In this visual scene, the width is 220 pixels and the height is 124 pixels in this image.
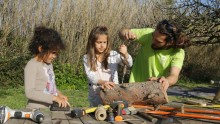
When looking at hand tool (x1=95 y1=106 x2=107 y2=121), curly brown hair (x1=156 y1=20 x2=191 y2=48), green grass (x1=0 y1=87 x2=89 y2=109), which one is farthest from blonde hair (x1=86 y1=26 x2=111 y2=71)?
green grass (x1=0 y1=87 x2=89 y2=109)

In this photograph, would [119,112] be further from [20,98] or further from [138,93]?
[20,98]

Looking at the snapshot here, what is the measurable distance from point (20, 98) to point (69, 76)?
216 cm

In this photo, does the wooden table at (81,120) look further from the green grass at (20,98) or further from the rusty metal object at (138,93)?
the green grass at (20,98)

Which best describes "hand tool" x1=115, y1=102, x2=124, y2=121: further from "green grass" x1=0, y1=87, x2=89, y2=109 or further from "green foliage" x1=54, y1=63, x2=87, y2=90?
"green foliage" x1=54, y1=63, x2=87, y2=90

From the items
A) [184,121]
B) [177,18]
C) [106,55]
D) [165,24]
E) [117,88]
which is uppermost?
[177,18]

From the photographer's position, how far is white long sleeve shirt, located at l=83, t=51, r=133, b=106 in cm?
288

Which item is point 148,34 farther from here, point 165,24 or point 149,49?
point 165,24

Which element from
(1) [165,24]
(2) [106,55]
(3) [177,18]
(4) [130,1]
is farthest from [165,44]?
(4) [130,1]

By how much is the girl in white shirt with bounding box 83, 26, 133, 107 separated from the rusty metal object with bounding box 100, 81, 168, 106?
16.5 inches

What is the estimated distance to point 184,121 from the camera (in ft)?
7.04

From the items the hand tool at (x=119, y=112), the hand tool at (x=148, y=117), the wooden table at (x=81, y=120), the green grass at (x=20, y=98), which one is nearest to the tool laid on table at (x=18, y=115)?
the wooden table at (x=81, y=120)

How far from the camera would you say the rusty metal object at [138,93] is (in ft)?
7.65

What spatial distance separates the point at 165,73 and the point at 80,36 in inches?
271

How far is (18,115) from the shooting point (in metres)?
2.13
